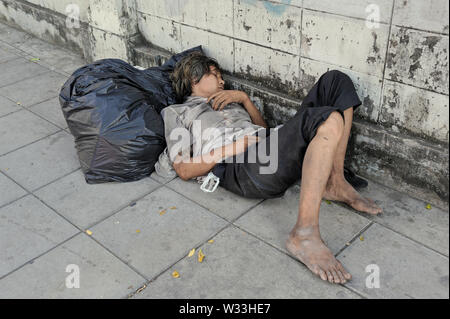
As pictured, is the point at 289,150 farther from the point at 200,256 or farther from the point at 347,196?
the point at 200,256

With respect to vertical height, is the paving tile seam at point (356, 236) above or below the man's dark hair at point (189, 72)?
below

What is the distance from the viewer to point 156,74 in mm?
4141

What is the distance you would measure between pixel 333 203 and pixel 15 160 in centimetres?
246

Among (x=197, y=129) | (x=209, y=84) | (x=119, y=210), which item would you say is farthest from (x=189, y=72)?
(x=119, y=210)

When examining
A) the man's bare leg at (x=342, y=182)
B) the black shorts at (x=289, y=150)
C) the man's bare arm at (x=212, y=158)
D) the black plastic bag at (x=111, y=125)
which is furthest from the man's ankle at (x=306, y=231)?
the black plastic bag at (x=111, y=125)

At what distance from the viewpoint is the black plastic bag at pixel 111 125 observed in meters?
3.54

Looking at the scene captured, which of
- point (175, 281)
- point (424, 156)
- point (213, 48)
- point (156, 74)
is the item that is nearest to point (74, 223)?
point (175, 281)

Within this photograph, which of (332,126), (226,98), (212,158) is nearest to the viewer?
(332,126)

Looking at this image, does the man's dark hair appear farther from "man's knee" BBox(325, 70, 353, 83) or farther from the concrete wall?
"man's knee" BBox(325, 70, 353, 83)

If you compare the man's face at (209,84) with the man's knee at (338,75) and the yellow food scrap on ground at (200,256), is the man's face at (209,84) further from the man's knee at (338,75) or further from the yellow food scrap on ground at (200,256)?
the yellow food scrap on ground at (200,256)

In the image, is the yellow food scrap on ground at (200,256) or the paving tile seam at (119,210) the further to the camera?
the paving tile seam at (119,210)

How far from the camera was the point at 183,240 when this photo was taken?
309 centimetres

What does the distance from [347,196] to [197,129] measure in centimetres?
111

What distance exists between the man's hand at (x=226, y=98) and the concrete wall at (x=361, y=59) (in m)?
0.25
